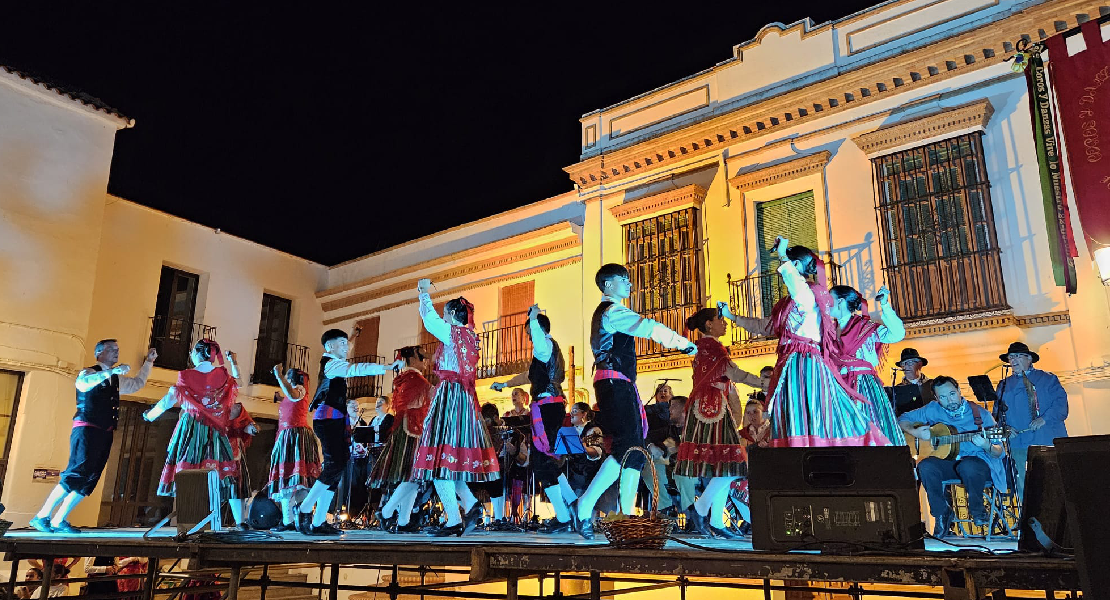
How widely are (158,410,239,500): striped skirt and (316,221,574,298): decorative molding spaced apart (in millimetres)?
9194

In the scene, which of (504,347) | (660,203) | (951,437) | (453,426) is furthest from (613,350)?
(504,347)

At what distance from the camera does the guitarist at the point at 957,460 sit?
6508mm

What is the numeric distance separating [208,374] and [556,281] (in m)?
9.13

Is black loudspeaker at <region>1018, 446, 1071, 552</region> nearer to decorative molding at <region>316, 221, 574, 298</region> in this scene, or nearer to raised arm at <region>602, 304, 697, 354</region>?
raised arm at <region>602, 304, 697, 354</region>

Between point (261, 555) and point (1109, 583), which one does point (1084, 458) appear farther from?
point (261, 555)

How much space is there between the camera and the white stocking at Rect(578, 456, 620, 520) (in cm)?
499

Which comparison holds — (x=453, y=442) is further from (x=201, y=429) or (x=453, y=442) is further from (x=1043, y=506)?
(x=1043, y=506)

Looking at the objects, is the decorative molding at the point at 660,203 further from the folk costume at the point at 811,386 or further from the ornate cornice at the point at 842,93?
the folk costume at the point at 811,386

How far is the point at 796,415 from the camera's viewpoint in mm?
4586

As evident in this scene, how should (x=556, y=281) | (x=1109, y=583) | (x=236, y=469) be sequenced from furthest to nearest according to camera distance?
(x=556, y=281)
(x=236, y=469)
(x=1109, y=583)

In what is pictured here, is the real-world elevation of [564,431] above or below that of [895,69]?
below

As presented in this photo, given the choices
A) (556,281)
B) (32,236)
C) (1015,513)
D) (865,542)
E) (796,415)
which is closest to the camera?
(865,542)

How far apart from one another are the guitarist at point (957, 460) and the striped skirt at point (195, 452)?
6.23 metres

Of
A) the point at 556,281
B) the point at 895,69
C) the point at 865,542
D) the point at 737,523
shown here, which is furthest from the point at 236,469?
the point at 895,69
